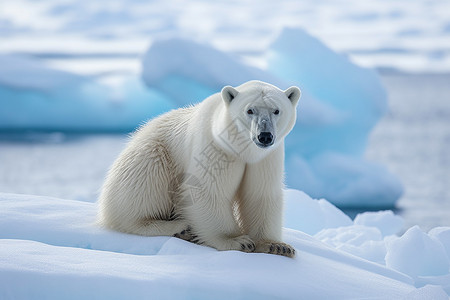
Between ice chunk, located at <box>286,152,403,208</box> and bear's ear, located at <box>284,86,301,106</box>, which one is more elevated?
ice chunk, located at <box>286,152,403,208</box>

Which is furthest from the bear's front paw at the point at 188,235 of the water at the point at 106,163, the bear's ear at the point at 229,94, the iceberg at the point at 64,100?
the iceberg at the point at 64,100

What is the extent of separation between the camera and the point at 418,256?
4512 mm

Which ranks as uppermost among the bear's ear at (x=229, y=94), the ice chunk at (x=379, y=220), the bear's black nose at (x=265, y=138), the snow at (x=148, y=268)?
the ice chunk at (x=379, y=220)

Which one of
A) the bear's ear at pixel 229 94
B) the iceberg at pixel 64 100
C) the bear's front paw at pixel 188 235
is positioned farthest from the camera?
the iceberg at pixel 64 100

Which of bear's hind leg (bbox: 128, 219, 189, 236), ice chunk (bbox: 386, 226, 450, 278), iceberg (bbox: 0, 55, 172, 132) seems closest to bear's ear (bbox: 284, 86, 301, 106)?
bear's hind leg (bbox: 128, 219, 189, 236)

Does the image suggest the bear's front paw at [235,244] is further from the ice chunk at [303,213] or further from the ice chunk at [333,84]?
the ice chunk at [333,84]

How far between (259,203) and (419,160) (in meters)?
15.6

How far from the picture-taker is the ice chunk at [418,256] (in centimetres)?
451

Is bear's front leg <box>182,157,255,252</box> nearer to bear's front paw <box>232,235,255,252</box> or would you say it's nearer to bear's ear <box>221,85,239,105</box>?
bear's front paw <box>232,235,255,252</box>

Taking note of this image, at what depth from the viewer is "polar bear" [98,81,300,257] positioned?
3.20 metres

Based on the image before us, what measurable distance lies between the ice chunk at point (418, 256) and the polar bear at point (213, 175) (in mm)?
1408

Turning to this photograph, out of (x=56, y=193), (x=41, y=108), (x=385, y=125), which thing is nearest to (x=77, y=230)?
(x=56, y=193)

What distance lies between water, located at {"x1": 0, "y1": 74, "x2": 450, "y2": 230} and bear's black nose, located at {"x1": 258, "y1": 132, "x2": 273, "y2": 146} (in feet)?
25.1

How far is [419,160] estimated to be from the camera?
1820cm
